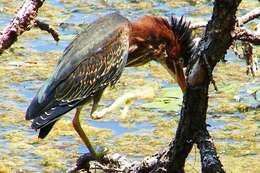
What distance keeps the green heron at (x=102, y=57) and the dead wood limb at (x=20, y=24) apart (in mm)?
536

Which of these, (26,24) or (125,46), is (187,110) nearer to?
(26,24)

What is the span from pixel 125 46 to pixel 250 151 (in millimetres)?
1049

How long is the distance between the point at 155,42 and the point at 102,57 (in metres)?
0.35

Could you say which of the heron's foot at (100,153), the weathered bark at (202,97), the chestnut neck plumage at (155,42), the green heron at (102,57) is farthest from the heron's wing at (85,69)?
the weathered bark at (202,97)

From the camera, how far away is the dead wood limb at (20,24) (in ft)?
12.0

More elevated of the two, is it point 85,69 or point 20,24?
point 20,24

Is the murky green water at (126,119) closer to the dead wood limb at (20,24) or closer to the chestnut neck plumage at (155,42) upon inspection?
the chestnut neck plumage at (155,42)

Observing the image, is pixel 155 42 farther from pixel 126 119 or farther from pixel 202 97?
pixel 202 97

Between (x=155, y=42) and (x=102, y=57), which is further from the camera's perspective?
(x=155, y=42)

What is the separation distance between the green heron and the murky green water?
0.57 metres

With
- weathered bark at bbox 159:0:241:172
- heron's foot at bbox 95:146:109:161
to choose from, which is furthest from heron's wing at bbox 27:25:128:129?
weathered bark at bbox 159:0:241:172

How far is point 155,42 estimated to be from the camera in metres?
4.78

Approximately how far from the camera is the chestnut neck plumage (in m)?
4.71

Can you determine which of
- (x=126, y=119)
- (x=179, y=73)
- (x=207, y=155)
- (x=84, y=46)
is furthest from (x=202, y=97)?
(x=126, y=119)
